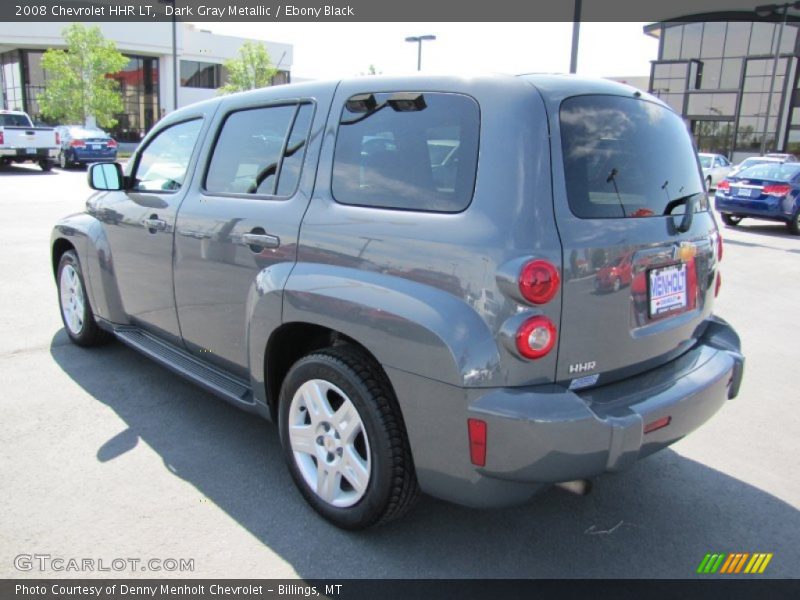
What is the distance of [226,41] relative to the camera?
157ft

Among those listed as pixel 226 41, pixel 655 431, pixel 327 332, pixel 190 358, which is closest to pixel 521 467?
pixel 655 431

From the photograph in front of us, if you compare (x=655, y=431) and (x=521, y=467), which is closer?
(x=521, y=467)

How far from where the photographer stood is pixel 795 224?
45.8 feet

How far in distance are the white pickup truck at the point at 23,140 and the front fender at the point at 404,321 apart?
24.0m

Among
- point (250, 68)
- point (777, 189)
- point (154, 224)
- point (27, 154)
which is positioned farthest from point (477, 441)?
point (250, 68)

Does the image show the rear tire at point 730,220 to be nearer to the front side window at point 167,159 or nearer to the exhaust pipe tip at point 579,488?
the exhaust pipe tip at point 579,488

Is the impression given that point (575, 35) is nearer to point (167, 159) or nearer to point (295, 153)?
point (167, 159)

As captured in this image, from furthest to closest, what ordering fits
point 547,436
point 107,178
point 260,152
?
point 107,178
point 260,152
point 547,436

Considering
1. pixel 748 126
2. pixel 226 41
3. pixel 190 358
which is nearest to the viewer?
pixel 190 358

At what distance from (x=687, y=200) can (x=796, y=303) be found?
18.7 feet

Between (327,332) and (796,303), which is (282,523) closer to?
(327,332)

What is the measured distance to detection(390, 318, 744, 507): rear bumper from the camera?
2.21m

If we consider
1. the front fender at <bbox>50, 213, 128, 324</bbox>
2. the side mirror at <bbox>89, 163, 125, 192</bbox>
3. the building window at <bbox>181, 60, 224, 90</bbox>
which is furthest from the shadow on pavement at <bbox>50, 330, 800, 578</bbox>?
the building window at <bbox>181, 60, 224, 90</bbox>

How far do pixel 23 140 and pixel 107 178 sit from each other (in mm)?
21754
